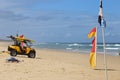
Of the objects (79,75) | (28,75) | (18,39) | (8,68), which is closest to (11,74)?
(28,75)

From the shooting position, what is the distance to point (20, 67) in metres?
18.2

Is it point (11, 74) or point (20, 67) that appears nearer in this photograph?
point (11, 74)

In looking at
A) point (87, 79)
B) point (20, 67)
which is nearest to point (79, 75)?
point (87, 79)

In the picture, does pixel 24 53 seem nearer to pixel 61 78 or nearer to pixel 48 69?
pixel 48 69

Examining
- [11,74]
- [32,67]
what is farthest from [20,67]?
[11,74]

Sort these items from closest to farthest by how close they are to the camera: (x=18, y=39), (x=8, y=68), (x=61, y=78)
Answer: (x=61, y=78) → (x=8, y=68) → (x=18, y=39)

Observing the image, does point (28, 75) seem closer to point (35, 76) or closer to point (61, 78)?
point (35, 76)

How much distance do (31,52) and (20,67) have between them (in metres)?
9.21

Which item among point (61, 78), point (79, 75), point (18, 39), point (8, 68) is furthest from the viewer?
point (18, 39)

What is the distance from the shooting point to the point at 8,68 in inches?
689

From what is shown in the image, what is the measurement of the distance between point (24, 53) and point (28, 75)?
1177 centimetres

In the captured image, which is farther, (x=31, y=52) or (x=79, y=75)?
(x=31, y=52)

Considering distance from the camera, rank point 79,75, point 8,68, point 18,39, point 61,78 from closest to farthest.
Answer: point 61,78
point 79,75
point 8,68
point 18,39

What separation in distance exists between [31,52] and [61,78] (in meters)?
12.4
